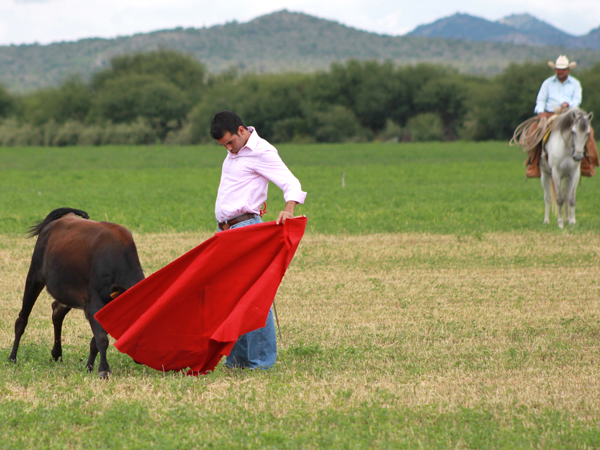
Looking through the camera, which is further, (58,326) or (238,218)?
(58,326)

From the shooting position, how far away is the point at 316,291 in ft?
31.6

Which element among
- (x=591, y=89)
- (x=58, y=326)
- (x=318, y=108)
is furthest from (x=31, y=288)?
(x=318, y=108)

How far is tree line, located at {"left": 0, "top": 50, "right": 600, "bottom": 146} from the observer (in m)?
68.0

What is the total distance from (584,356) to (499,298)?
2653 millimetres

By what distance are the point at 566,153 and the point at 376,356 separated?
9.74 m

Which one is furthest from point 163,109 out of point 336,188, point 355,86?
point 336,188

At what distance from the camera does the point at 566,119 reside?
14203mm

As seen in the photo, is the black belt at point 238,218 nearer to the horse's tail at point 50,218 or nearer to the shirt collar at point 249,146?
the shirt collar at point 249,146

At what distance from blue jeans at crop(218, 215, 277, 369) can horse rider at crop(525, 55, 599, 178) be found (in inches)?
423

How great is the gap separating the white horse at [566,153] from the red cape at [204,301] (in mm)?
9976

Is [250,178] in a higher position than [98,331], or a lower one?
higher

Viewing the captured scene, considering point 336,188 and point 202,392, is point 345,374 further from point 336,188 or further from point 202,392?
point 336,188

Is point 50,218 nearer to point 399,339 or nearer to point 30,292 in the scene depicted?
point 30,292

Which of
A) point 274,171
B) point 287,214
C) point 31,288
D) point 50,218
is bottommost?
point 31,288
